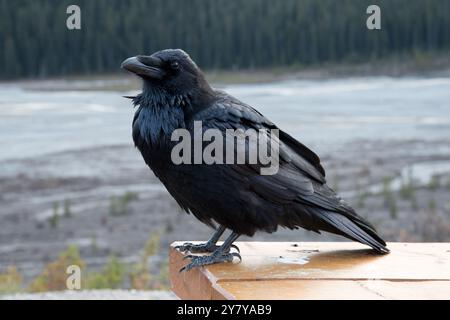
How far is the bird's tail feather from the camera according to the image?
3426mm

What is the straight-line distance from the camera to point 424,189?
9414mm

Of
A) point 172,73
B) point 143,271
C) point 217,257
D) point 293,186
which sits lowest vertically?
point 143,271

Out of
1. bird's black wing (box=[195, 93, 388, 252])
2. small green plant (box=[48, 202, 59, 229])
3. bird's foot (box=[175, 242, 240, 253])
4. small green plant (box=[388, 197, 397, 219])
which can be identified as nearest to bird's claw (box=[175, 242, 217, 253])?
bird's foot (box=[175, 242, 240, 253])

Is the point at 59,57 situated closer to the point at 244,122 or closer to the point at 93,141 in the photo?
the point at 93,141

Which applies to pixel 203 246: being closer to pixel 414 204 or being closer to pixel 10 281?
pixel 10 281

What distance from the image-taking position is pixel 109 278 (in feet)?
24.1

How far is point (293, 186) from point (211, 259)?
19.0 inches

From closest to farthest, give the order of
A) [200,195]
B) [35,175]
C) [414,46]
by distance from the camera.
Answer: [200,195] < [414,46] < [35,175]

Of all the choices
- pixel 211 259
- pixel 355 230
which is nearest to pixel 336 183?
pixel 355 230

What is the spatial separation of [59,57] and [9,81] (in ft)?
1.96

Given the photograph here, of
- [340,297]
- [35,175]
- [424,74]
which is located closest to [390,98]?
[424,74]

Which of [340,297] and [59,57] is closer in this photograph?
[340,297]

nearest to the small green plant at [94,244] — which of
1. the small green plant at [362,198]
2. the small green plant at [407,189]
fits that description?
the small green plant at [362,198]

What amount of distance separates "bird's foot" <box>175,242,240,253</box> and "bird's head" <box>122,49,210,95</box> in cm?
67
